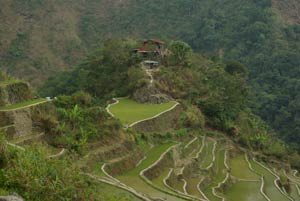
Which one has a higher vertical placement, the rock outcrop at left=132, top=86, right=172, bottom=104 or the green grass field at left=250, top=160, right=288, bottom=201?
the rock outcrop at left=132, top=86, right=172, bottom=104

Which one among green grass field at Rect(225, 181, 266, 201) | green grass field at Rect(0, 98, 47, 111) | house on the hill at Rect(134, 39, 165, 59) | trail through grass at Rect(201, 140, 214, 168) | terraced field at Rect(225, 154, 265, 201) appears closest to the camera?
green grass field at Rect(0, 98, 47, 111)

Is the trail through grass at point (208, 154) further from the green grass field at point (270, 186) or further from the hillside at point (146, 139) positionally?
the green grass field at point (270, 186)

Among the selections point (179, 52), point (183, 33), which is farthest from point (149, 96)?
point (183, 33)

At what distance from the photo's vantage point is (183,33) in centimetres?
7306

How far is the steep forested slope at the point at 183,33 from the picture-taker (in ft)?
179

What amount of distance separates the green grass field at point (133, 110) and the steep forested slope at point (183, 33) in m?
21.4

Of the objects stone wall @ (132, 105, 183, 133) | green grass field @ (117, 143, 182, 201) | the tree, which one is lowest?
stone wall @ (132, 105, 183, 133)

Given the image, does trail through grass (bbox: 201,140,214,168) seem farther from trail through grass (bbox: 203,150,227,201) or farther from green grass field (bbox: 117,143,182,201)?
green grass field (bbox: 117,143,182,201)

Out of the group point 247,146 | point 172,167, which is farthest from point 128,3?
point 172,167

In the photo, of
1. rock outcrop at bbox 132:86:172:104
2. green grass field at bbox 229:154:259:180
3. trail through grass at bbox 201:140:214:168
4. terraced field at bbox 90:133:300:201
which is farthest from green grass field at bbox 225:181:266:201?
rock outcrop at bbox 132:86:172:104

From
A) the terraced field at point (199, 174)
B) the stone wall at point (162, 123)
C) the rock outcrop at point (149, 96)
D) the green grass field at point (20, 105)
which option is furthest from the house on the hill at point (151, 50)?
the green grass field at point (20, 105)

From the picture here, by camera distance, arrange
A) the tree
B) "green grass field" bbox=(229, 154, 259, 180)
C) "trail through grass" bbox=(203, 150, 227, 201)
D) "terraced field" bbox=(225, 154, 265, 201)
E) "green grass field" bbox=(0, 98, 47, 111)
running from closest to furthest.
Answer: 1. "green grass field" bbox=(0, 98, 47, 111)
2. "trail through grass" bbox=(203, 150, 227, 201)
3. "terraced field" bbox=(225, 154, 265, 201)
4. "green grass field" bbox=(229, 154, 259, 180)
5. the tree

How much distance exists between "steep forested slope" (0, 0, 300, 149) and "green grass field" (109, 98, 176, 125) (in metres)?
21.4

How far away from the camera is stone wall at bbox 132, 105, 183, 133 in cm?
2602
